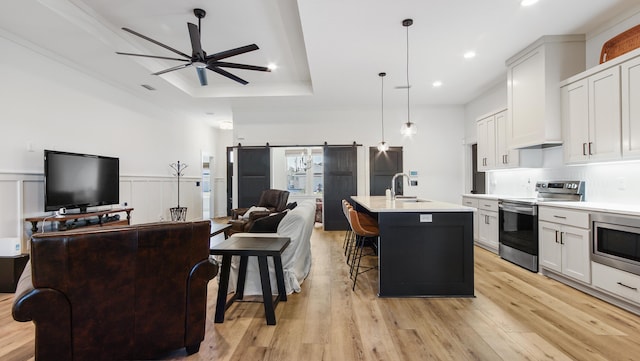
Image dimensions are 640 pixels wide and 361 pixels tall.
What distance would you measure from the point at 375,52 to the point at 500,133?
2.47 m

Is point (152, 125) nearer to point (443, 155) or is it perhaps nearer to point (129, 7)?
point (129, 7)

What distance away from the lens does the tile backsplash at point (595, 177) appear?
288 centimetres

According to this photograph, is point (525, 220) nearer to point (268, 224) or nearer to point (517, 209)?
point (517, 209)

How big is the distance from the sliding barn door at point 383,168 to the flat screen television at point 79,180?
5083mm

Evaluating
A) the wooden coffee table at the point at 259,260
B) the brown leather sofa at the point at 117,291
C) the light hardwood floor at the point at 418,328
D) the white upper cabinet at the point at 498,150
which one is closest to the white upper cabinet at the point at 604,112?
the white upper cabinet at the point at 498,150

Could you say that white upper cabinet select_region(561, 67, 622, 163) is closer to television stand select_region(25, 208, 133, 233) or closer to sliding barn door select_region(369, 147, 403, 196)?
sliding barn door select_region(369, 147, 403, 196)

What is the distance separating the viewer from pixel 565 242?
297cm

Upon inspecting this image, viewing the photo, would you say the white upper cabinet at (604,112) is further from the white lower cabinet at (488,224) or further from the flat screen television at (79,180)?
the flat screen television at (79,180)

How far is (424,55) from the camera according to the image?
12.7 feet

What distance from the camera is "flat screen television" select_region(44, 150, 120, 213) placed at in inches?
143

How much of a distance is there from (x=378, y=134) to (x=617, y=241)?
463cm

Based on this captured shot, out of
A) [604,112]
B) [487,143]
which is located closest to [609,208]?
[604,112]

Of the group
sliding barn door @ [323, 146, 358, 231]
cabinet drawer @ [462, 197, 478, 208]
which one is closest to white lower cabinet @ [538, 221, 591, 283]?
cabinet drawer @ [462, 197, 478, 208]

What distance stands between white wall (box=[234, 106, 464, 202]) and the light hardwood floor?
12.4 feet
